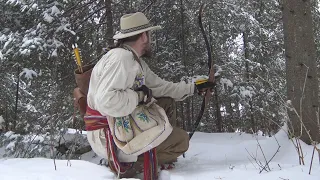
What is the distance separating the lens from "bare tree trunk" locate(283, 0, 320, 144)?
157 inches

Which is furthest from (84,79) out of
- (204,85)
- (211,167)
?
(211,167)

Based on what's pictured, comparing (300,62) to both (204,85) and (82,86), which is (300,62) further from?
(82,86)

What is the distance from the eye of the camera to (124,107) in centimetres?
308

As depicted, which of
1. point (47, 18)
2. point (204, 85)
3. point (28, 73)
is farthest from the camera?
point (28, 73)

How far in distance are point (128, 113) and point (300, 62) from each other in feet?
7.20

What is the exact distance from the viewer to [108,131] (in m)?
3.39

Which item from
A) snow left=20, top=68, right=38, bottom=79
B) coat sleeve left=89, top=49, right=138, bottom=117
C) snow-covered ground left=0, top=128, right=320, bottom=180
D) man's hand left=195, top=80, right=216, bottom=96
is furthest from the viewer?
snow left=20, top=68, right=38, bottom=79

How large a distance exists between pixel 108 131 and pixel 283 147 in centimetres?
210

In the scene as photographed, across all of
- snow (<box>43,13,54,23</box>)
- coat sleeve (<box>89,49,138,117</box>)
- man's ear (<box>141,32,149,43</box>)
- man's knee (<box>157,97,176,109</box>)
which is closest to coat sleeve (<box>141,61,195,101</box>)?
man's knee (<box>157,97,176,109</box>)

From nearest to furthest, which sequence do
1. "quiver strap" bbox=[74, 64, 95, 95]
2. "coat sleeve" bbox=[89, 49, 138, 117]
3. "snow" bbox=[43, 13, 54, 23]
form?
"coat sleeve" bbox=[89, 49, 138, 117]
"quiver strap" bbox=[74, 64, 95, 95]
"snow" bbox=[43, 13, 54, 23]

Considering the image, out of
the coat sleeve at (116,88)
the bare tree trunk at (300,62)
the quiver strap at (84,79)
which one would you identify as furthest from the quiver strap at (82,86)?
the bare tree trunk at (300,62)

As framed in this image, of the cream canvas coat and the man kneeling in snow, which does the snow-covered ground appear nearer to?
the man kneeling in snow

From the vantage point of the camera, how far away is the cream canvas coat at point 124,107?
3.05 m

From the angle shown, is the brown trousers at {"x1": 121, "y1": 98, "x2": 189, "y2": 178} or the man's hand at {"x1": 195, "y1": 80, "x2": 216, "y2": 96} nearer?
the brown trousers at {"x1": 121, "y1": 98, "x2": 189, "y2": 178}
